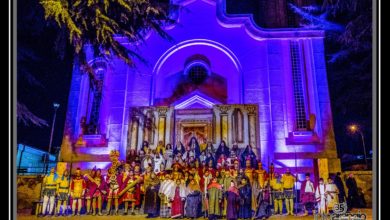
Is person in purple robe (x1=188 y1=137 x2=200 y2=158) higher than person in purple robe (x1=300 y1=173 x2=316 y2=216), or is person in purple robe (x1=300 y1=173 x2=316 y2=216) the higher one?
person in purple robe (x1=188 y1=137 x2=200 y2=158)

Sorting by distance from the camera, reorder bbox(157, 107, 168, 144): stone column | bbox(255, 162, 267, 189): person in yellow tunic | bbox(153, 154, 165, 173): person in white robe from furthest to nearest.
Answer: bbox(157, 107, 168, 144): stone column
bbox(153, 154, 165, 173): person in white robe
bbox(255, 162, 267, 189): person in yellow tunic

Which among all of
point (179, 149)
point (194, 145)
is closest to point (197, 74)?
point (194, 145)

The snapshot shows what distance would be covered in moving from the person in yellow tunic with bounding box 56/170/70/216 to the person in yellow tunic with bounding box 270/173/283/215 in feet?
14.5

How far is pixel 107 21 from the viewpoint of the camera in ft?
27.1

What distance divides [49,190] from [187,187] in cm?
301

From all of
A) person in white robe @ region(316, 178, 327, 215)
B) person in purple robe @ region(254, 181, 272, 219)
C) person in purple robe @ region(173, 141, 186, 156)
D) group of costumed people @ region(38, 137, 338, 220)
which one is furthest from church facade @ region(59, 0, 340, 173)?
person in purple robe @ region(254, 181, 272, 219)

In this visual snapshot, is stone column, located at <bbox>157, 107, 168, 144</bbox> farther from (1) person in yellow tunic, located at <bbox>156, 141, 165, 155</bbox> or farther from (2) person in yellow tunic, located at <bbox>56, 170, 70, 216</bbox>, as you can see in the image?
(2) person in yellow tunic, located at <bbox>56, 170, 70, 216</bbox>

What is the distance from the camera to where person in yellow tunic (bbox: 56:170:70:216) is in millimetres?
7862

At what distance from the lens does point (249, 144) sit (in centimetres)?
798

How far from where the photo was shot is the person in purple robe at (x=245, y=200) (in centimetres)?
750

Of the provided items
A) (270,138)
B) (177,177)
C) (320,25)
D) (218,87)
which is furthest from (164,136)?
(320,25)

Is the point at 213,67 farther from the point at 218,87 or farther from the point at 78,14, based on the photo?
the point at 78,14

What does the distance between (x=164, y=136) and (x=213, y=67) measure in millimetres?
2043
